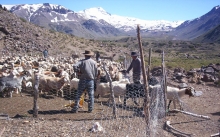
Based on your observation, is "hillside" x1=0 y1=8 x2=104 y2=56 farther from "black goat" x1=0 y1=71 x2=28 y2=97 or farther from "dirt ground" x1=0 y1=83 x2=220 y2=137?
"dirt ground" x1=0 y1=83 x2=220 y2=137

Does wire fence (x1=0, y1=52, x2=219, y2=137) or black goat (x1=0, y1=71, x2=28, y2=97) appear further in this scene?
black goat (x1=0, y1=71, x2=28, y2=97)

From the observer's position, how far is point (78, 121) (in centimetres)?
723

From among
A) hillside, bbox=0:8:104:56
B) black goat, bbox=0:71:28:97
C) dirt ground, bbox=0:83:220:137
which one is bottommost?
dirt ground, bbox=0:83:220:137

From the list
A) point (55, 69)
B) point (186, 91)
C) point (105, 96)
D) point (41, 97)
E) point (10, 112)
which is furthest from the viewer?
point (55, 69)

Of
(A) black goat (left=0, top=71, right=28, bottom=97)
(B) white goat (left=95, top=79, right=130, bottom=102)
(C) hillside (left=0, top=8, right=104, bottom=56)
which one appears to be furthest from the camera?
(C) hillside (left=0, top=8, right=104, bottom=56)

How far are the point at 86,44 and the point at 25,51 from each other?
14.1 m

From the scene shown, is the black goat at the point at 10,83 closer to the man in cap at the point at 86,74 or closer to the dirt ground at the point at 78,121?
the dirt ground at the point at 78,121

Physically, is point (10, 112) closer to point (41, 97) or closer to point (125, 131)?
point (41, 97)

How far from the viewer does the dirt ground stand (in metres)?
6.30

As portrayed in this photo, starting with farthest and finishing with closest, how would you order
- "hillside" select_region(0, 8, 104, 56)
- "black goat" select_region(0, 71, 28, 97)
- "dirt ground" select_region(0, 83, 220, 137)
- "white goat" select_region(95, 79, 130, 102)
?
"hillside" select_region(0, 8, 104, 56), "white goat" select_region(95, 79, 130, 102), "black goat" select_region(0, 71, 28, 97), "dirt ground" select_region(0, 83, 220, 137)

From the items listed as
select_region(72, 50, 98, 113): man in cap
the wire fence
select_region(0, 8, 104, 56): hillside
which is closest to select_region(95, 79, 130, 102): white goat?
the wire fence

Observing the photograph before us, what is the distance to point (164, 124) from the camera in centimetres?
762

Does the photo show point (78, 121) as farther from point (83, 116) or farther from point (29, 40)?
point (29, 40)

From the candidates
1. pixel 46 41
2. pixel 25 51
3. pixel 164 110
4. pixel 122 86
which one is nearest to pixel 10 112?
pixel 122 86
